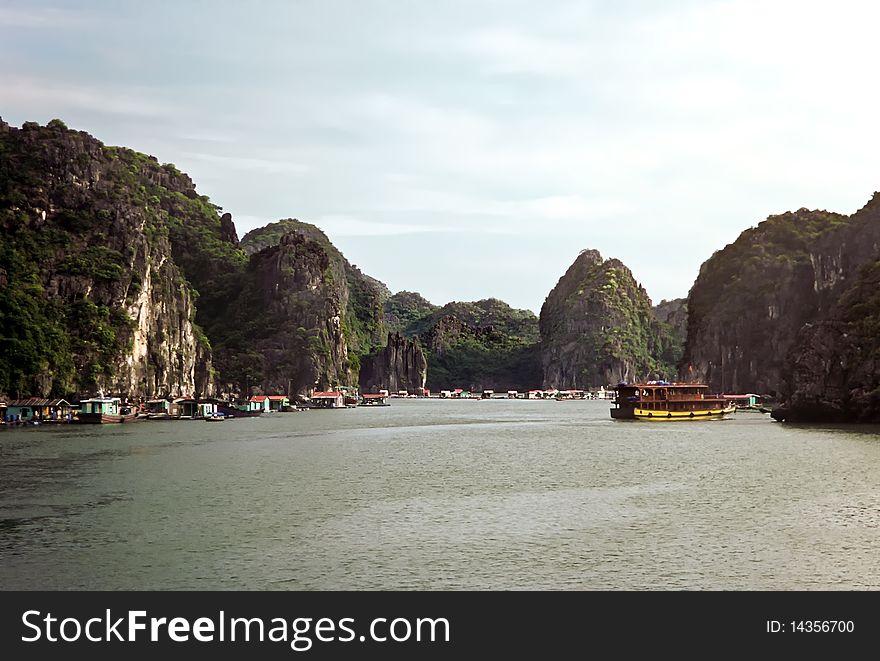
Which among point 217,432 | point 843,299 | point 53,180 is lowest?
point 217,432

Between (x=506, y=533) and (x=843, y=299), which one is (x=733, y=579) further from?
(x=843, y=299)

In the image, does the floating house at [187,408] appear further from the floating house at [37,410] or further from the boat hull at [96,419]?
the floating house at [37,410]

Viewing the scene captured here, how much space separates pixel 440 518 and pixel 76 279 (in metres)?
126

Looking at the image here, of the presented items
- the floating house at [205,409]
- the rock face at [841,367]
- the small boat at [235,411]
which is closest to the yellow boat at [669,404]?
the rock face at [841,367]

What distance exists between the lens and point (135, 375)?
→ 159500 mm

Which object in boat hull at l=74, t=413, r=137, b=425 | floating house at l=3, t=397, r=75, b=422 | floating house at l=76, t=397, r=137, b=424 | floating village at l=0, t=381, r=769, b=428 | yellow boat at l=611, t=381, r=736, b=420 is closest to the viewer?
floating house at l=3, t=397, r=75, b=422

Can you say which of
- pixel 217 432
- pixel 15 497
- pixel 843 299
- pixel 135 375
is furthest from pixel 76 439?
pixel 843 299

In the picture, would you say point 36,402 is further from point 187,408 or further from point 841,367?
point 841,367

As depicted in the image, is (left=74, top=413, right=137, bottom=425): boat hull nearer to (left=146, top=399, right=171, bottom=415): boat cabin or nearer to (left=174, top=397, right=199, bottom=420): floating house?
(left=174, top=397, right=199, bottom=420): floating house

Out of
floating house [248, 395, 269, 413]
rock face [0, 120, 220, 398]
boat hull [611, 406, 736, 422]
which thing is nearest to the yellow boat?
boat hull [611, 406, 736, 422]

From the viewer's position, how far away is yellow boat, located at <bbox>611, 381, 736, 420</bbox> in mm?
139750

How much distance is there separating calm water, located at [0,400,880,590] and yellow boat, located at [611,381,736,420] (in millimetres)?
57217
